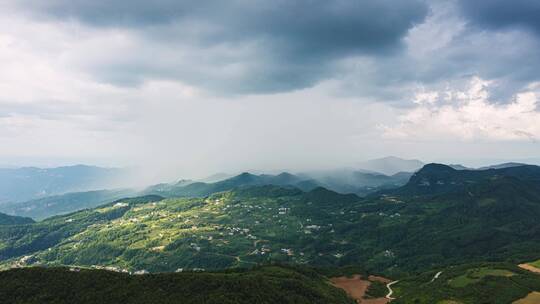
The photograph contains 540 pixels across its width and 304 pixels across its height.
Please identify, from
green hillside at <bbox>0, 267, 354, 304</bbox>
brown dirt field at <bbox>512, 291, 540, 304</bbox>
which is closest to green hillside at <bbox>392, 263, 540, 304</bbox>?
brown dirt field at <bbox>512, 291, 540, 304</bbox>

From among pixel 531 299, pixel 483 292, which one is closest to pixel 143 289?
pixel 483 292

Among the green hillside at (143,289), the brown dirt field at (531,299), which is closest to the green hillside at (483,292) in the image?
the brown dirt field at (531,299)

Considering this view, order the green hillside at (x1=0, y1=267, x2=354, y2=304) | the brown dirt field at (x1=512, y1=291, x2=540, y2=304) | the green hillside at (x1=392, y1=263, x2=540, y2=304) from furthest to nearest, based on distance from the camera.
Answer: the green hillside at (x1=392, y1=263, x2=540, y2=304) < the brown dirt field at (x1=512, y1=291, x2=540, y2=304) < the green hillside at (x1=0, y1=267, x2=354, y2=304)

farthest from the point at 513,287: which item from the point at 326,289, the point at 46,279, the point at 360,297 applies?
the point at 46,279

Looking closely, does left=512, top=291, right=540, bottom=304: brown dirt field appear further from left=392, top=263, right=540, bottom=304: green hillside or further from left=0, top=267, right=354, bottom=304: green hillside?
left=0, top=267, right=354, bottom=304: green hillside

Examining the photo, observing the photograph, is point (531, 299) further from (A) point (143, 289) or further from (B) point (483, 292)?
(A) point (143, 289)

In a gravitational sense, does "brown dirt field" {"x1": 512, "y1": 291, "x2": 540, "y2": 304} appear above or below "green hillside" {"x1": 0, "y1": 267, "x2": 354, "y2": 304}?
below

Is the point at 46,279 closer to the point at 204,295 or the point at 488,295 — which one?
the point at 204,295

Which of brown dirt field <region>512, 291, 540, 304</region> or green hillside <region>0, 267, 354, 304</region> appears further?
brown dirt field <region>512, 291, 540, 304</region>
